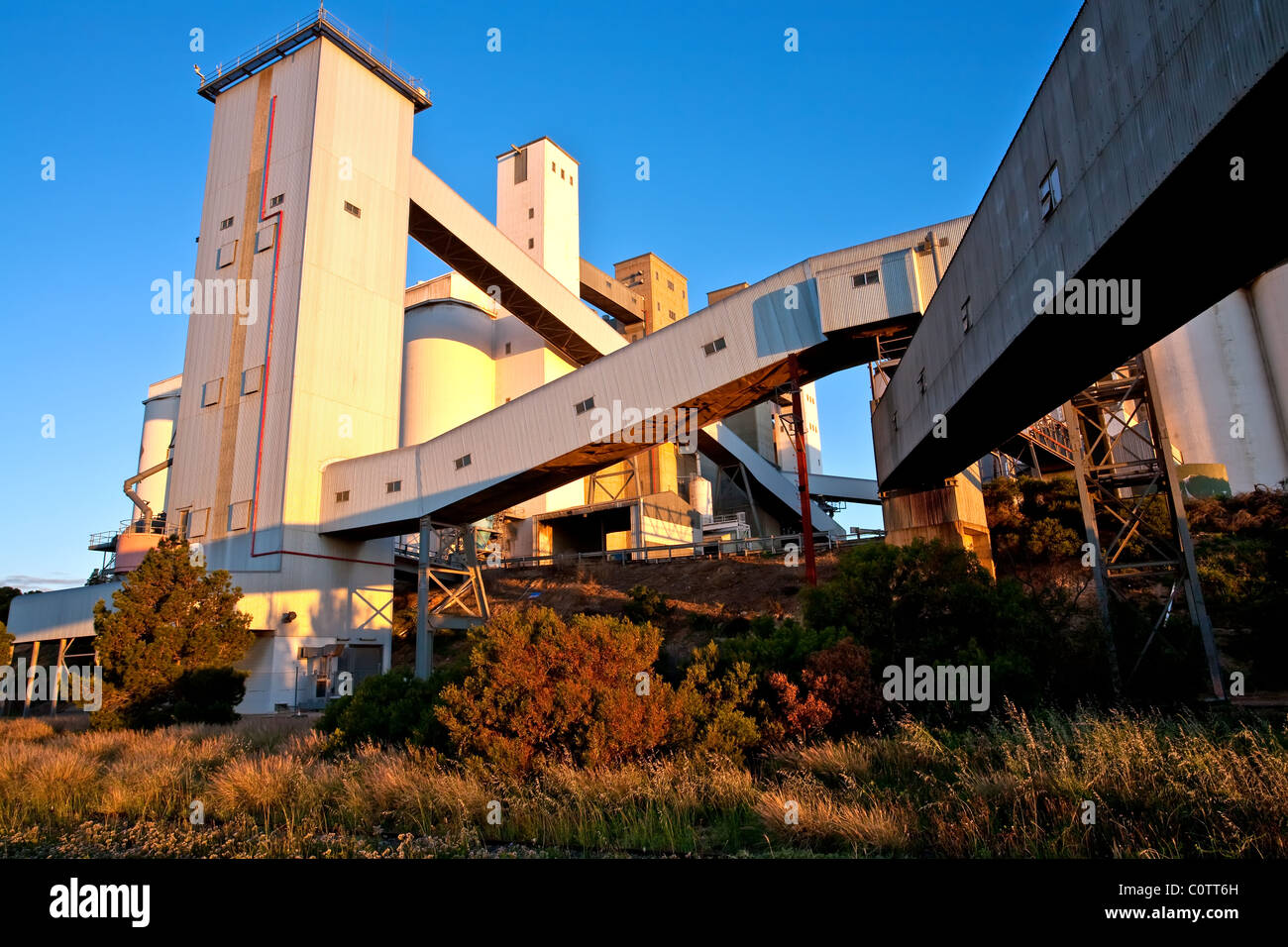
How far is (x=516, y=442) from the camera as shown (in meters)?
30.3

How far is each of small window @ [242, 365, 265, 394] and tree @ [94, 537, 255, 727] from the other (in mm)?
12373

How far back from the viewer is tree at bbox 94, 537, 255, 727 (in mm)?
21344

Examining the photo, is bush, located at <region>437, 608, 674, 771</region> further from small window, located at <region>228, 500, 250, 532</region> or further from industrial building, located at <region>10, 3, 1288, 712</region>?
small window, located at <region>228, 500, 250, 532</region>

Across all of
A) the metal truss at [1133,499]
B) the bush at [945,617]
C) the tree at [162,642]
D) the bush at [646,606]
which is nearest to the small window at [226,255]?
the tree at [162,642]

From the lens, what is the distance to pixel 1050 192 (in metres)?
10.5

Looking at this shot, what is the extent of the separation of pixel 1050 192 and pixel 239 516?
3304cm

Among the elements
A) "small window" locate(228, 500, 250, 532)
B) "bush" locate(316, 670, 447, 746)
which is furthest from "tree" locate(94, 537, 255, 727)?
"small window" locate(228, 500, 250, 532)

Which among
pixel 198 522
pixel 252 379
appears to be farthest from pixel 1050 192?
pixel 198 522

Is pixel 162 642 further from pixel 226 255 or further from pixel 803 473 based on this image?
pixel 226 255

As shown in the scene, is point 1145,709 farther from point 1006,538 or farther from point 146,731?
point 146,731

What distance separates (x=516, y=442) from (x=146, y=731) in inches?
594

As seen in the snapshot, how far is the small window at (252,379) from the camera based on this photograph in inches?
1352

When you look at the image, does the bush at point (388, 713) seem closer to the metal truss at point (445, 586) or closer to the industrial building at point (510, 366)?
the industrial building at point (510, 366)
